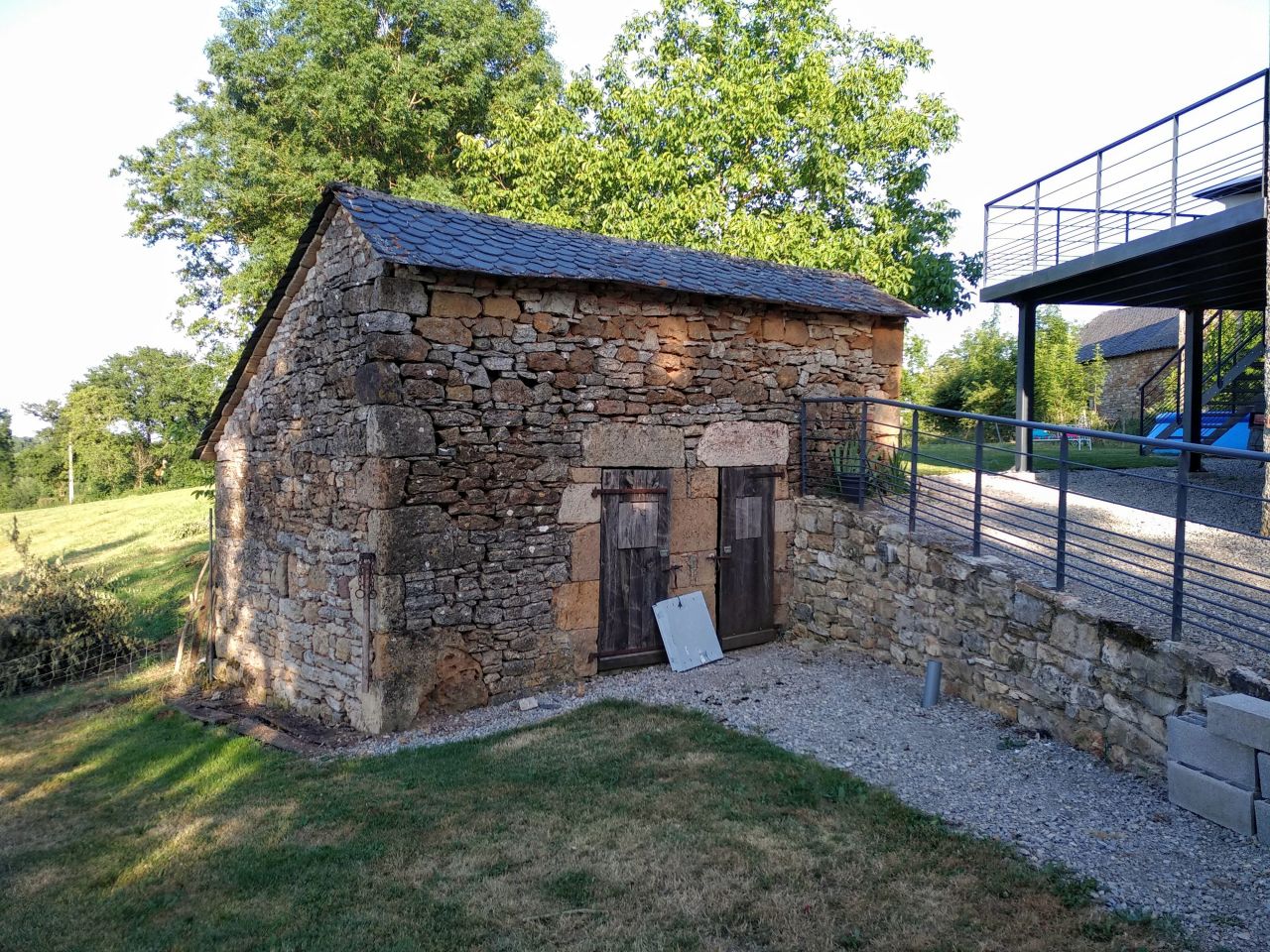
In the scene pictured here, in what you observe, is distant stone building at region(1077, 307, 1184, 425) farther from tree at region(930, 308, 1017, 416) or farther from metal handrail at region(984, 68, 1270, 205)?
metal handrail at region(984, 68, 1270, 205)

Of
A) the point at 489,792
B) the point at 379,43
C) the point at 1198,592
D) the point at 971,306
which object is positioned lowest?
the point at 489,792

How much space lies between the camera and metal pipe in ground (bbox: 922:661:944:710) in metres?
6.37

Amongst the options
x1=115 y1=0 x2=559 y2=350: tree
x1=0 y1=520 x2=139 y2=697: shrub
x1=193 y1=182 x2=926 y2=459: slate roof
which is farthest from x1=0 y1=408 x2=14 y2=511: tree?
x1=193 y1=182 x2=926 y2=459: slate roof

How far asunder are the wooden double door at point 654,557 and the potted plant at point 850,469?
0.68m

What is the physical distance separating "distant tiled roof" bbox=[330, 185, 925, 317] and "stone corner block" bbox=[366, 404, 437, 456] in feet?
3.71

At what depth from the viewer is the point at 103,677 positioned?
413 inches

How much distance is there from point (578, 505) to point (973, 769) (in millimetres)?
3716

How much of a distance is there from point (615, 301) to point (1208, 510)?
20.7 feet

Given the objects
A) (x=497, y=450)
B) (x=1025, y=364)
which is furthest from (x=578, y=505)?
(x=1025, y=364)

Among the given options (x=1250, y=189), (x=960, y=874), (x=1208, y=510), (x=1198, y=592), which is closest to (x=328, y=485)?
(x=960, y=874)

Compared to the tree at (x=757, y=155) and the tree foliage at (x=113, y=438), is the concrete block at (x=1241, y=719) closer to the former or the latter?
the tree at (x=757, y=155)

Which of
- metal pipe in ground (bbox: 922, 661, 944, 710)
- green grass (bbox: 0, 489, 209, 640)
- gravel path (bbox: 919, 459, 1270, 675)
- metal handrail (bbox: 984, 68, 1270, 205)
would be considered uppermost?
metal handrail (bbox: 984, 68, 1270, 205)


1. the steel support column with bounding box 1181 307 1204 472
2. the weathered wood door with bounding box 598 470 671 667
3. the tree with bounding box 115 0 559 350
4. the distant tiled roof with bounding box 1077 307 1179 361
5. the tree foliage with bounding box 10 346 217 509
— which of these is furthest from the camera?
the tree foliage with bounding box 10 346 217 509

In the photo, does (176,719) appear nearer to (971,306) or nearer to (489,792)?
(489,792)
